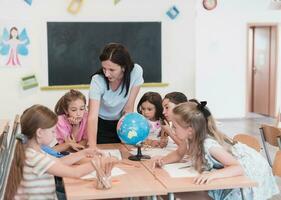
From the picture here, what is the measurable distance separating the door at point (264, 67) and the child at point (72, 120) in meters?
7.36

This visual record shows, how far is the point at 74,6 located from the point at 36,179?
13.3ft

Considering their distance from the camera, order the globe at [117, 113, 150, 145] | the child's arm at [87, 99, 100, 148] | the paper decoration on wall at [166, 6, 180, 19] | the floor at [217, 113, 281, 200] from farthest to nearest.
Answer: the floor at [217, 113, 281, 200] → the paper decoration on wall at [166, 6, 180, 19] → the child's arm at [87, 99, 100, 148] → the globe at [117, 113, 150, 145]

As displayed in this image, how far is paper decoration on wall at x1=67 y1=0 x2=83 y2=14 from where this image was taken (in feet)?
19.4

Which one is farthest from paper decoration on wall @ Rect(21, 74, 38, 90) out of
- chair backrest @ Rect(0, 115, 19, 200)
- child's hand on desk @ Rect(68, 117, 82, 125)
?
child's hand on desk @ Rect(68, 117, 82, 125)

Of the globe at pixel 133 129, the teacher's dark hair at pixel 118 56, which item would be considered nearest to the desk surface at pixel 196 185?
the globe at pixel 133 129

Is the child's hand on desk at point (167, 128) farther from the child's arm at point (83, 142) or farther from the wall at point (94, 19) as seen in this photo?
the wall at point (94, 19)

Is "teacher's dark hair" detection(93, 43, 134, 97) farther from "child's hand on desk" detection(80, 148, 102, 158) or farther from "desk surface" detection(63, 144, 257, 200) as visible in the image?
"desk surface" detection(63, 144, 257, 200)

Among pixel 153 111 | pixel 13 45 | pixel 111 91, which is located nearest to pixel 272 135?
pixel 153 111

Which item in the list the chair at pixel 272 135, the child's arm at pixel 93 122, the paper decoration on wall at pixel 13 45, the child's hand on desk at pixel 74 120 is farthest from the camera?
the paper decoration on wall at pixel 13 45

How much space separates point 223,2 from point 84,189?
756cm

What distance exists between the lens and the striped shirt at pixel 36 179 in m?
2.18

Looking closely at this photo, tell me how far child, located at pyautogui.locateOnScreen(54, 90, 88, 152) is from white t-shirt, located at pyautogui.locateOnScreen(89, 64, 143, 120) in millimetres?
150

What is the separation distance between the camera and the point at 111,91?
3051mm

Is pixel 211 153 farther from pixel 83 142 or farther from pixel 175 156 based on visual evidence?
pixel 83 142
